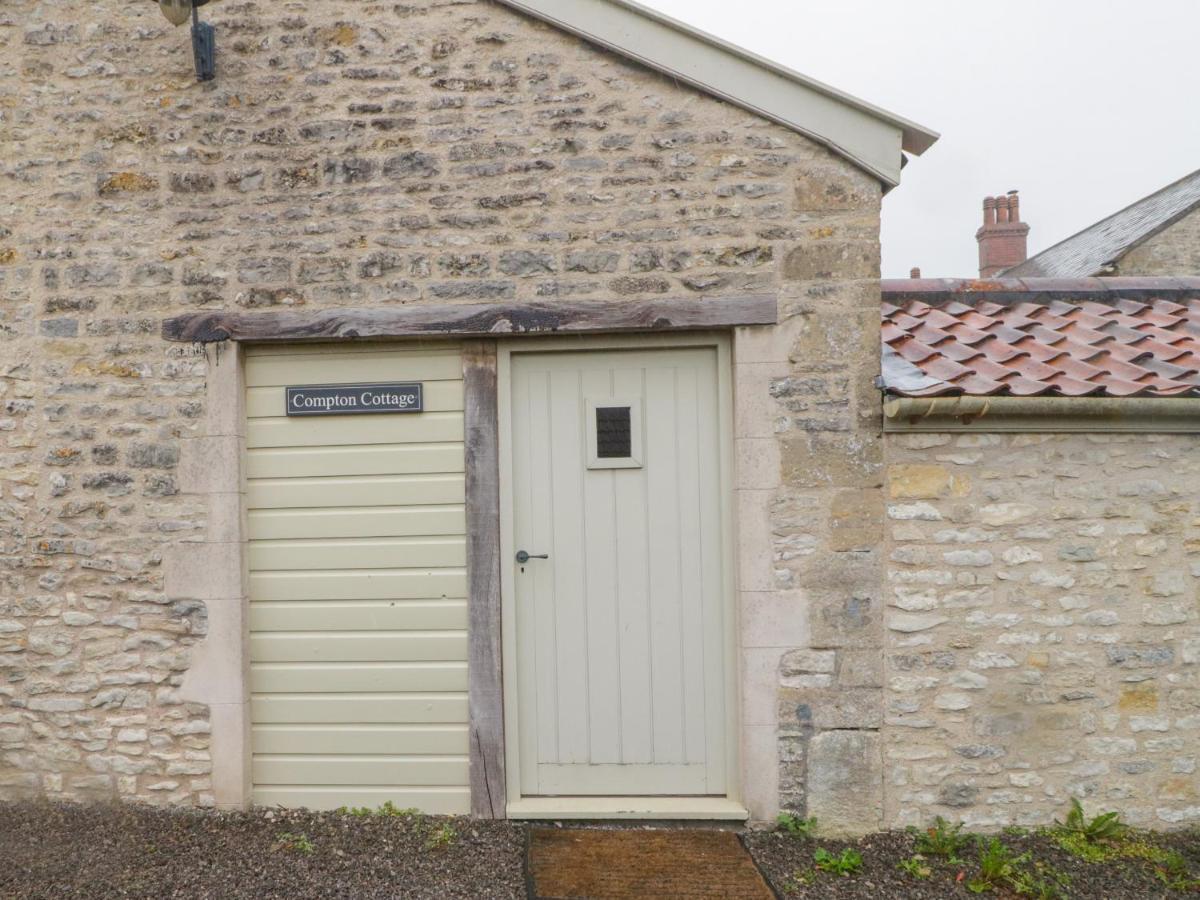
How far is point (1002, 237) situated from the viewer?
16781 mm

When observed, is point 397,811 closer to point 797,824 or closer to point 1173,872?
point 797,824

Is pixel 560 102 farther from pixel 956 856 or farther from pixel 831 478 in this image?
pixel 956 856

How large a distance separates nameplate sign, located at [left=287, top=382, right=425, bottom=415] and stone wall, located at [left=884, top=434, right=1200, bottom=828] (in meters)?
2.48

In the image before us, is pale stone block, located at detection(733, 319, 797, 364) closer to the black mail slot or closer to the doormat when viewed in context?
the black mail slot

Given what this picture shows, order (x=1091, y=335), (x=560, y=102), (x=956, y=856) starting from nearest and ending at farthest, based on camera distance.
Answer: (x=956, y=856) < (x=560, y=102) < (x=1091, y=335)

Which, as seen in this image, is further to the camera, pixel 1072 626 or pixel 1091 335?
pixel 1091 335

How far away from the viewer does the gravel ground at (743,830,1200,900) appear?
12.1ft

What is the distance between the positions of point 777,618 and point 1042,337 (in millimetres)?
2372

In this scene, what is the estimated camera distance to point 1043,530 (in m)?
4.13

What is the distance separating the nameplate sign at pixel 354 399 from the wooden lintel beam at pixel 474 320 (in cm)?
27

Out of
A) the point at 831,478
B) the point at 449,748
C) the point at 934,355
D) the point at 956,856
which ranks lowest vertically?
the point at 956,856

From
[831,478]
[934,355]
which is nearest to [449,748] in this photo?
[831,478]

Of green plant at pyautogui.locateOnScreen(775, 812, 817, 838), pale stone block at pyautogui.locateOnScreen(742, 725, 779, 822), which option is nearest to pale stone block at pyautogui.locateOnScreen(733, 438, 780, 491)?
pale stone block at pyautogui.locateOnScreen(742, 725, 779, 822)

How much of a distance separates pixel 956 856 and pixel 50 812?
453 centimetres
